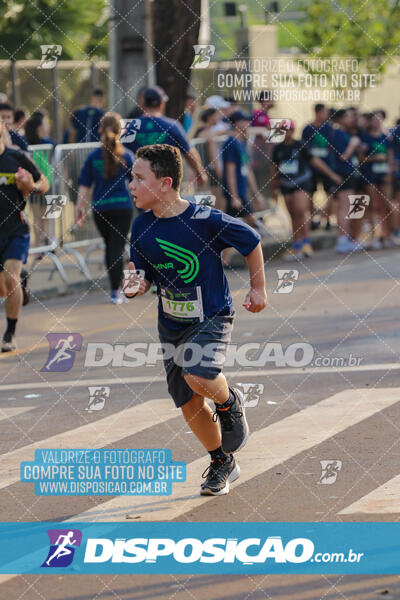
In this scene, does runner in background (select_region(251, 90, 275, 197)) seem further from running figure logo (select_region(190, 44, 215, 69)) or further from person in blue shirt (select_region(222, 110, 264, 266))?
running figure logo (select_region(190, 44, 215, 69))

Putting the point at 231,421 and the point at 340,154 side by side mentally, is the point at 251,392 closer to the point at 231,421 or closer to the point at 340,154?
the point at 231,421

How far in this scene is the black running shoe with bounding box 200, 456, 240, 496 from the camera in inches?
272

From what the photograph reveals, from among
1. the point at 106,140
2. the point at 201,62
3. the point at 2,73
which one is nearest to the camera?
the point at 106,140

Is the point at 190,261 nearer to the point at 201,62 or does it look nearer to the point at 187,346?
the point at 187,346

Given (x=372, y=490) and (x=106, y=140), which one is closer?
(x=372, y=490)

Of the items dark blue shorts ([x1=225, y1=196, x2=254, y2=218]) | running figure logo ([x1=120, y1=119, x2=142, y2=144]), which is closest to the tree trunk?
dark blue shorts ([x1=225, y1=196, x2=254, y2=218])

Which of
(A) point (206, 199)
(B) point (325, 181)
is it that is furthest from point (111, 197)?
(B) point (325, 181)

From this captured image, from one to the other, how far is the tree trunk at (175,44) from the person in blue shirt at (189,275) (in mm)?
12445

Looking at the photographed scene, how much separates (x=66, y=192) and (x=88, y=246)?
129 centimetres

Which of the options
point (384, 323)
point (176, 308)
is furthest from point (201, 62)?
point (176, 308)

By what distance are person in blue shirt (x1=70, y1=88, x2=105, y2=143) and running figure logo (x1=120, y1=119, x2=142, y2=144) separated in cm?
494

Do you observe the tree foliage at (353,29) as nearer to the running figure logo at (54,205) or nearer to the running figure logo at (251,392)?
the running figure logo at (54,205)

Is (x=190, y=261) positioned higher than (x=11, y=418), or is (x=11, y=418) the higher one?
(x=190, y=261)

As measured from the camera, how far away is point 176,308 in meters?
6.91
